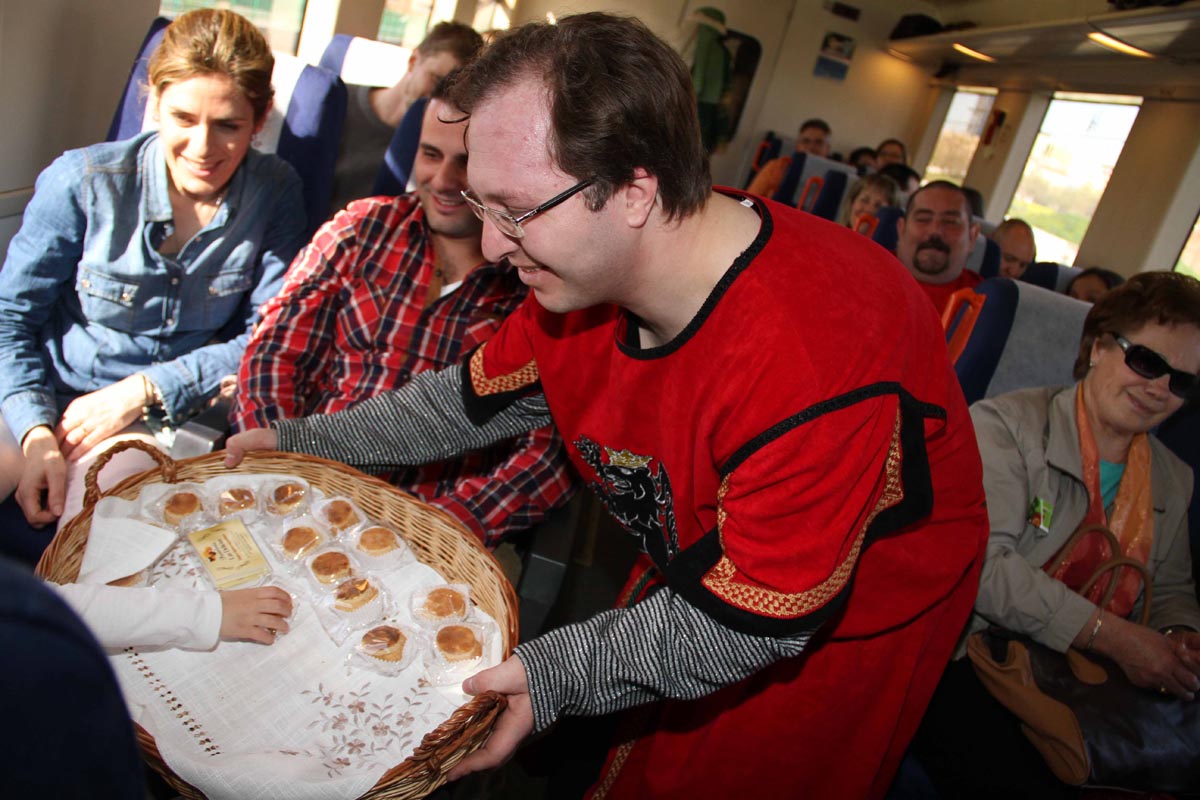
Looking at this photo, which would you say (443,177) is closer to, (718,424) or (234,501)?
(234,501)

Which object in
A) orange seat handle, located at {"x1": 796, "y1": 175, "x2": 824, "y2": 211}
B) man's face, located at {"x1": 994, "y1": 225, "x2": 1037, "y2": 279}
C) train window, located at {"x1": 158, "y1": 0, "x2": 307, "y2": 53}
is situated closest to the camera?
train window, located at {"x1": 158, "y1": 0, "x2": 307, "y2": 53}

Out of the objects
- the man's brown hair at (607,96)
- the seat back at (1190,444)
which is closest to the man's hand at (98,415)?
the man's brown hair at (607,96)

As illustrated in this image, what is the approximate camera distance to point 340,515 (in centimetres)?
132

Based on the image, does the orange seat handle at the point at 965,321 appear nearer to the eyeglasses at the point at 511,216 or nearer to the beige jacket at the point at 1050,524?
the beige jacket at the point at 1050,524

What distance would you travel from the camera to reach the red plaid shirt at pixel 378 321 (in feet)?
6.09

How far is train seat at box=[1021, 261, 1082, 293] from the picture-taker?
15.8 feet

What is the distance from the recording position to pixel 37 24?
1.81 m

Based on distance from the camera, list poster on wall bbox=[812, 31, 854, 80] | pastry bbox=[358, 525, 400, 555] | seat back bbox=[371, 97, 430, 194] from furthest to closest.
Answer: poster on wall bbox=[812, 31, 854, 80] → seat back bbox=[371, 97, 430, 194] → pastry bbox=[358, 525, 400, 555]

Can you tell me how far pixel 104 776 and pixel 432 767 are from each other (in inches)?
23.9

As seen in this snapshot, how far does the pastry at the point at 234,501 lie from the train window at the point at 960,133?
9249 mm

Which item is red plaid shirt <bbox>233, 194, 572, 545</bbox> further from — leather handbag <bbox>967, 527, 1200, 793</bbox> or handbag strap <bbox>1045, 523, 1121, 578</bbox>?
handbag strap <bbox>1045, 523, 1121, 578</bbox>

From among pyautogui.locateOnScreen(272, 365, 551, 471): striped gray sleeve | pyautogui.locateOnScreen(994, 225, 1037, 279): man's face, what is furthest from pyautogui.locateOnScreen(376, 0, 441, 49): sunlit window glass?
pyautogui.locateOnScreen(272, 365, 551, 471): striped gray sleeve

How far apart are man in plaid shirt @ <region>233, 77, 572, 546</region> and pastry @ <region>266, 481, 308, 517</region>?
1.64 ft

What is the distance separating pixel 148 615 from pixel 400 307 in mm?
1013
